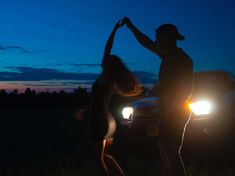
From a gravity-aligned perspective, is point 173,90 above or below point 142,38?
below

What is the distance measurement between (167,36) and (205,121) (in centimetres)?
262

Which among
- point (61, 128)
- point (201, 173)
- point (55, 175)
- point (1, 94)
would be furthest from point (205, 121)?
point (1, 94)

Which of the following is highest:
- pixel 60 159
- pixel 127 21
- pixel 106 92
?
pixel 127 21

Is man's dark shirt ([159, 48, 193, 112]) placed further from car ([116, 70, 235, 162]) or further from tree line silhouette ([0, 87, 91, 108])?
tree line silhouette ([0, 87, 91, 108])

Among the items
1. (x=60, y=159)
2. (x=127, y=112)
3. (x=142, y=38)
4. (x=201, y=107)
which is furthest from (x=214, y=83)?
(x=142, y=38)

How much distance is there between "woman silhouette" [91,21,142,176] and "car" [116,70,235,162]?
5.71 feet

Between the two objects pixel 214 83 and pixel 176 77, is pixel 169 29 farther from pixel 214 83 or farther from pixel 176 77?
pixel 214 83

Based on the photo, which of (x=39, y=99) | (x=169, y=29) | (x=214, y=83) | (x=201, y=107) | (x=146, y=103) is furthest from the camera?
(x=39, y=99)

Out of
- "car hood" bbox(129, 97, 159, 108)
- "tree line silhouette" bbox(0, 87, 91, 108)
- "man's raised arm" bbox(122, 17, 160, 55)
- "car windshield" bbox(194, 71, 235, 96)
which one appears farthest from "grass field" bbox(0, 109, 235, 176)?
"tree line silhouette" bbox(0, 87, 91, 108)

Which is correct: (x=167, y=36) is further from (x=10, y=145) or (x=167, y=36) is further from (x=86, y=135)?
(x=86, y=135)

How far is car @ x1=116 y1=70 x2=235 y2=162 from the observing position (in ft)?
23.4

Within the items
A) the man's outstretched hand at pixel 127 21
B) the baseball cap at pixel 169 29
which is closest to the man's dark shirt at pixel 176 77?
the baseball cap at pixel 169 29

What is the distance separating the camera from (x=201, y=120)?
7.18 m

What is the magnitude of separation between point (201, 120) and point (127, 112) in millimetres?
1680
